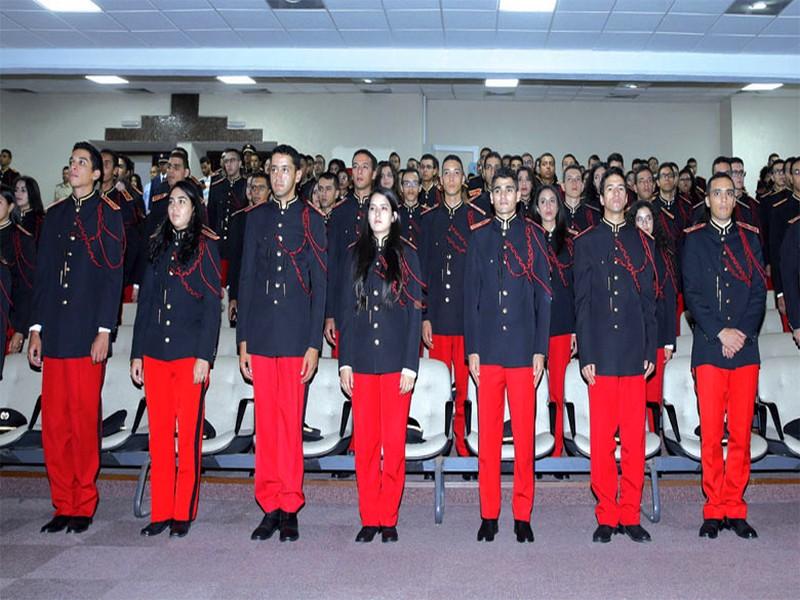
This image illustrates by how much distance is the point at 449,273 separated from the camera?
522 cm

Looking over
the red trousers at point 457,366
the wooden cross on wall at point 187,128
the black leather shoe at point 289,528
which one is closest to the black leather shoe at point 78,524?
the black leather shoe at point 289,528

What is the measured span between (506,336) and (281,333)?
1.15m

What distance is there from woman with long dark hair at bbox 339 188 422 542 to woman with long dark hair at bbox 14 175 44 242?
2.97m

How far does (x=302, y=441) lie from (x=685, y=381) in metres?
2.36

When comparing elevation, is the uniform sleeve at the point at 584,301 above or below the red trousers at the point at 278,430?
above

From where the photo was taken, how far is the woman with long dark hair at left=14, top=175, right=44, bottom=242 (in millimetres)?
5656

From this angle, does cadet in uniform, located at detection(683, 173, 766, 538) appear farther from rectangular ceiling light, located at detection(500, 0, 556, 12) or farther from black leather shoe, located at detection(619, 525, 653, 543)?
rectangular ceiling light, located at detection(500, 0, 556, 12)

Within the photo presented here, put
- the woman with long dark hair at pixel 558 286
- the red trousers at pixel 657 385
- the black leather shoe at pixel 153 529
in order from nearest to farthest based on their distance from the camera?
the black leather shoe at pixel 153 529 < the red trousers at pixel 657 385 < the woman with long dark hair at pixel 558 286

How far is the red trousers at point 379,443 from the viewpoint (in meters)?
3.88

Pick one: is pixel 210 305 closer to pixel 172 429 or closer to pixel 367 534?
pixel 172 429

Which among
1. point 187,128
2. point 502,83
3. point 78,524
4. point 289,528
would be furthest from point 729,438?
point 187,128

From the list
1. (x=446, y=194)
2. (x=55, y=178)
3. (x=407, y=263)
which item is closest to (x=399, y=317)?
(x=407, y=263)

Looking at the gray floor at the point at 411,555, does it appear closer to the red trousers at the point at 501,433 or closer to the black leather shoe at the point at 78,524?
the black leather shoe at the point at 78,524

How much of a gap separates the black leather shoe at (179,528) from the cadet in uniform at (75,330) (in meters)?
0.50
